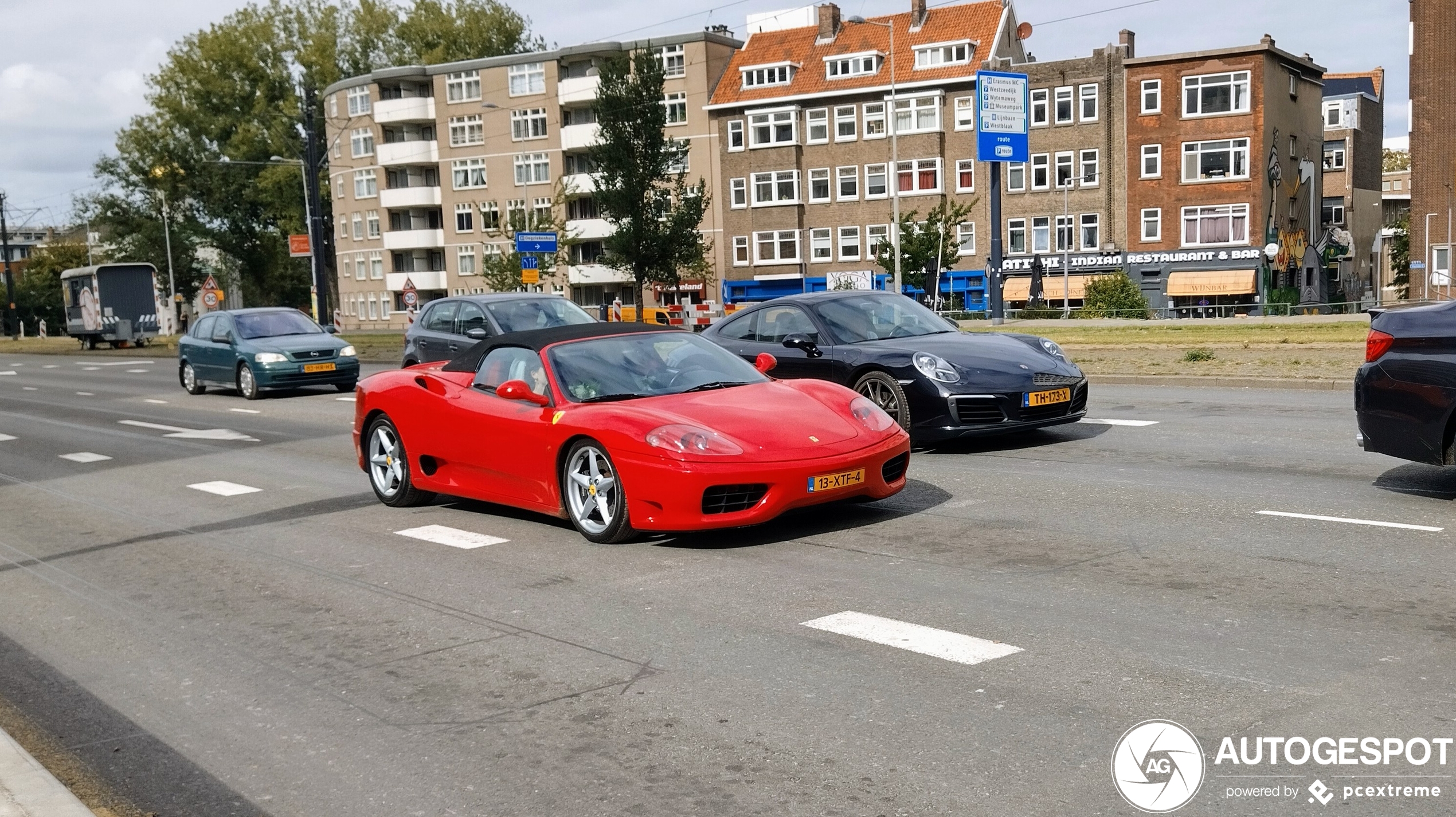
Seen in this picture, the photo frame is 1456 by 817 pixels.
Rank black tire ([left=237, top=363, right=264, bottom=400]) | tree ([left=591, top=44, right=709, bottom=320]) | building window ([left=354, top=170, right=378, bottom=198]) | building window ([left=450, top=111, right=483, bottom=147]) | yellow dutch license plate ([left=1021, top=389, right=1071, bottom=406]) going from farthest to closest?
building window ([left=354, top=170, right=378, bottom=198]) < building window ([left=450, top=111, right=483, bottom=147]) < tree ([left=591, top=44, right=709, bottom=320]) < black tire ([left=237, top=363, right=264, bottom=400]) < yellow dutch license plate ([left=1021, top=389, right=1071, bottom=406])

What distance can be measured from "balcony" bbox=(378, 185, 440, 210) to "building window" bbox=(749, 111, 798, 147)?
23.4m

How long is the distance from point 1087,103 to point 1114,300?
1742 cm

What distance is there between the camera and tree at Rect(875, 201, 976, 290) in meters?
58.6

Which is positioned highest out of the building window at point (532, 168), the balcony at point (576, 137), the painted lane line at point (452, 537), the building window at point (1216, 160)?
the balcony at point (576, 137)

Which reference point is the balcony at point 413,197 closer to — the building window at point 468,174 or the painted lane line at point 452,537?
the building window at point 468,174

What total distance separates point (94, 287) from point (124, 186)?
123ft

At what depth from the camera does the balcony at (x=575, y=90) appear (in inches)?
2992

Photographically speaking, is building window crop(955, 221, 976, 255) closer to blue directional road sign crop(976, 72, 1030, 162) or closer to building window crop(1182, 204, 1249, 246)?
building window crop(1182, 204, 1249, 246)

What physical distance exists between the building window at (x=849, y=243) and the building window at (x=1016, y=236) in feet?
25.5

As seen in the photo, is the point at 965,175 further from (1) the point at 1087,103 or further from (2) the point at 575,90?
(2) the point at 575,90

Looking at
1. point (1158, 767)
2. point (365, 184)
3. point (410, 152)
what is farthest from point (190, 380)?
point (365, 184)

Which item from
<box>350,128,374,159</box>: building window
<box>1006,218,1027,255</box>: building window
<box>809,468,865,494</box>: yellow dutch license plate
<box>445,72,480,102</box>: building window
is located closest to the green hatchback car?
<box>809,468,865,494</box>: yellow dutch license plate

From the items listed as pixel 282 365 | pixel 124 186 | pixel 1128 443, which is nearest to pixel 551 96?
pixel 124 186

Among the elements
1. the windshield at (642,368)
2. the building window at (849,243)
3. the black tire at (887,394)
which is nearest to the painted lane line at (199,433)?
the black tire at (887,394)
